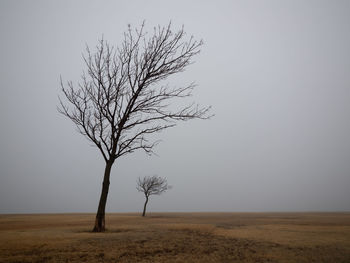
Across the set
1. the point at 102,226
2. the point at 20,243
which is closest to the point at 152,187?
the point at 102,226

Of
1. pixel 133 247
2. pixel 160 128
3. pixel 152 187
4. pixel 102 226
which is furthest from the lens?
pixel 152 187

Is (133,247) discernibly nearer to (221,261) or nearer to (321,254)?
(221,261)

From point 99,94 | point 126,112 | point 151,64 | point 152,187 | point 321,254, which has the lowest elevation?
point 321,254

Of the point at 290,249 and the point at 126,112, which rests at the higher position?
the point at 126,112

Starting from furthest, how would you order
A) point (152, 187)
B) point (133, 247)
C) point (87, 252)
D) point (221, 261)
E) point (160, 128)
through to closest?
point (152, 187), point (160, 128), point (133, 247), point (87, 252), point (221, 261)

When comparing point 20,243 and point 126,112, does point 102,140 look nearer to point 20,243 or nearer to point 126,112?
point 126,112

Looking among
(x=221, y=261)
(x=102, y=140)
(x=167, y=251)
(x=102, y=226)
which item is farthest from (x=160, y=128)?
(x=221, y=261)

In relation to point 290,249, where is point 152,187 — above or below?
above

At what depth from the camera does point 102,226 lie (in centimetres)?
1374

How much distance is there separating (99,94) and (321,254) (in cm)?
1417

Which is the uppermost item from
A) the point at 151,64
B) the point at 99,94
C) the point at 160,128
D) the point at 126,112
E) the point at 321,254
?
the point at 151,64

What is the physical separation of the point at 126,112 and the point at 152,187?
35.1 meters

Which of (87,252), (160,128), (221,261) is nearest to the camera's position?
(221,261)

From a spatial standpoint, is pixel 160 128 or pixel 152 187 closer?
pixel 160 128
